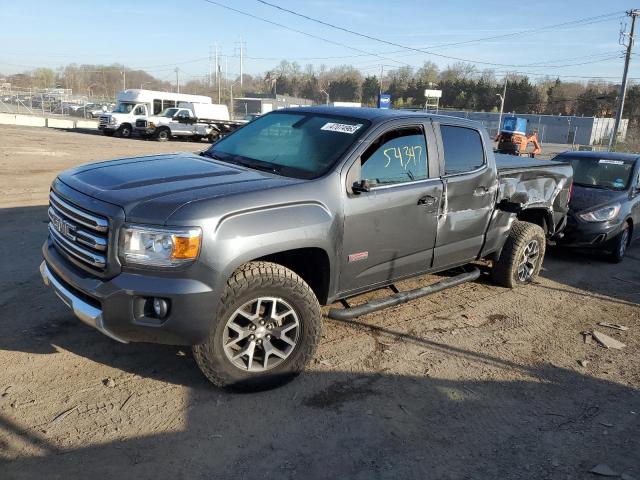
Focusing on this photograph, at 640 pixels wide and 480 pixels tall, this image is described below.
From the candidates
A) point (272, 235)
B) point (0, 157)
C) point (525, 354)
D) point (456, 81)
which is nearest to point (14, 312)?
point (272, 235)

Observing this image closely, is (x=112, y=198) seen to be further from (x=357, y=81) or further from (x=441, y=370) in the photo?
(x=357, y=81)

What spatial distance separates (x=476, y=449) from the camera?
3166mm

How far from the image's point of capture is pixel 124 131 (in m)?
30.8

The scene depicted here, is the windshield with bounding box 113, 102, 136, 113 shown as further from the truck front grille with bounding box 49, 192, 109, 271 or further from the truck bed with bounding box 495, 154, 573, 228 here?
the truck front grille with bounding box 49, 192, 109, 271

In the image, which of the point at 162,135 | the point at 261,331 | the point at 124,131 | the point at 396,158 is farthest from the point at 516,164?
the point at 124,131

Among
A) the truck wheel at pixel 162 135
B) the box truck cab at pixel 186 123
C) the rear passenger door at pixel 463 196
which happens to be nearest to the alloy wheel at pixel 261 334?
the rear passenger door at pixel 463 196

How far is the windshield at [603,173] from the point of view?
8289mm

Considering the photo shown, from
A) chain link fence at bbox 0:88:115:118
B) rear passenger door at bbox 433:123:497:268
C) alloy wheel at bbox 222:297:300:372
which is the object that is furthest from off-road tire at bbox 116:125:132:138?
alloy wheel at bbox 222:297:300:372

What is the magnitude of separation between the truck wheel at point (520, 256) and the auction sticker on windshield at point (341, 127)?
2.62 m

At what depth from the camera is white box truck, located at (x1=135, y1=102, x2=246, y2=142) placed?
30.3 metres

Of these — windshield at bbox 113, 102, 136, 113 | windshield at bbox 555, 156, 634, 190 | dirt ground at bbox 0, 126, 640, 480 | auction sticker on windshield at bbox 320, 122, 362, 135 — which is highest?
auction sticker on windshield at bbox 320, 122, 362, 135

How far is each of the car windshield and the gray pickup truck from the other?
0.05ft

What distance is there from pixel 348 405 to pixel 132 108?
31065 mm

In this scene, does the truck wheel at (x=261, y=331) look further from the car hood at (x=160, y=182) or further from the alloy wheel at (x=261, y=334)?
the car hood at (x=160, y=182)
